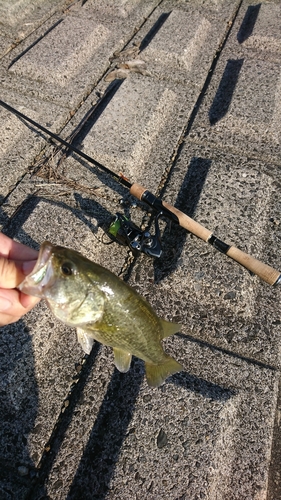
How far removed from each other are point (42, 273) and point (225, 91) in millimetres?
3297

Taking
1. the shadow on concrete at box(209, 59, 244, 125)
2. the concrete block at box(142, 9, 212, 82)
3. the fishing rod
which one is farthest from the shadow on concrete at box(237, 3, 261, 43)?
the fishing rod

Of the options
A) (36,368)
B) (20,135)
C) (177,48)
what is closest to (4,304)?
(36,368)

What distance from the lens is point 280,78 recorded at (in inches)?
168

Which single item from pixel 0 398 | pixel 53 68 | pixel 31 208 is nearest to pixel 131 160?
pixel 31 208

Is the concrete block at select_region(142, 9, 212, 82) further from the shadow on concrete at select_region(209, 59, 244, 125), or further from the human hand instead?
the human hand

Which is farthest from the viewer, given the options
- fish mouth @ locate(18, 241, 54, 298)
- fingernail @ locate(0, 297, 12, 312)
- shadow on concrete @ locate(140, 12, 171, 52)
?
shadow on concrete @ locate(140, 12, 171, 52)

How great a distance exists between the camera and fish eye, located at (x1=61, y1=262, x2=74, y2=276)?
1840 mm

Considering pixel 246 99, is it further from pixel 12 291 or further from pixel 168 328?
pixel 12 291

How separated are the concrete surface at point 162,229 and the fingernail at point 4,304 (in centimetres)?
48

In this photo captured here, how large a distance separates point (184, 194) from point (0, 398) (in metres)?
2.04

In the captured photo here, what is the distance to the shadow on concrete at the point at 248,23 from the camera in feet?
16.3

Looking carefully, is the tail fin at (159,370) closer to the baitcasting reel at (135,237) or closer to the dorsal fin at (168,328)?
the dorsal fin at (168,328)

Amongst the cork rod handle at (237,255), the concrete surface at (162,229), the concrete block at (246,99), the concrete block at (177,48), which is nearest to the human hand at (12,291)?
the concrete surface at (162,229)

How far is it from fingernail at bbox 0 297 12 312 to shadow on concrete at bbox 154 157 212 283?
111 cm
